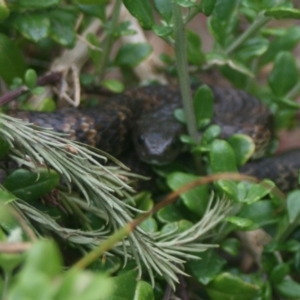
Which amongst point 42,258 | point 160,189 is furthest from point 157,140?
point 42,258

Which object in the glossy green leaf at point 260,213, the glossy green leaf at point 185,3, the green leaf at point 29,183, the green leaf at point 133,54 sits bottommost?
the glossy green leaf at point 260,213

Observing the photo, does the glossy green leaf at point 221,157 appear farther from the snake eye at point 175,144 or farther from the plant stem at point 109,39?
the plant stem at point 109,39

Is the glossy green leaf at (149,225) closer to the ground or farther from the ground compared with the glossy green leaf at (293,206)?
farther from the ground

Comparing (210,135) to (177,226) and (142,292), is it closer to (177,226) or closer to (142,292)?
(177,226)

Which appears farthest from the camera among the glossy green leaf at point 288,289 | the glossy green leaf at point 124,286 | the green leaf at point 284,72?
the green leaf at point 284,72

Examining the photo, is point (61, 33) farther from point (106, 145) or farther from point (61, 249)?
point (61, 249)

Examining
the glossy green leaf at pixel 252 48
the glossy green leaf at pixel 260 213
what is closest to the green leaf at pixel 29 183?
the glossy green leaf at pixel 260 213

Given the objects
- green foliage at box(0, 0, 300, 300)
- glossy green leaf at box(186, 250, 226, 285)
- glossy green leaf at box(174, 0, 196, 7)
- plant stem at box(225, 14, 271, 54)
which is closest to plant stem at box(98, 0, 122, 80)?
green foliage at box(0, 0, 300, 300)
